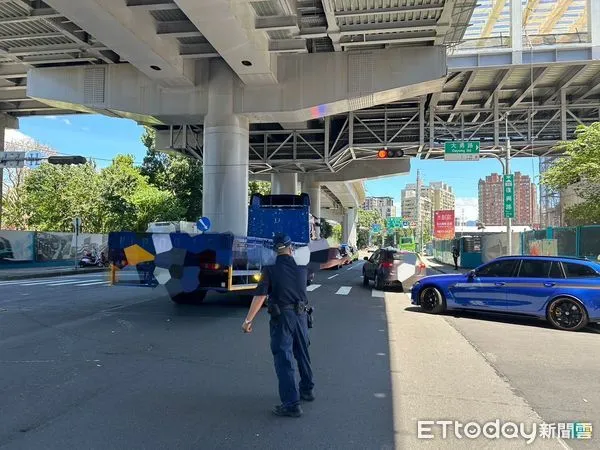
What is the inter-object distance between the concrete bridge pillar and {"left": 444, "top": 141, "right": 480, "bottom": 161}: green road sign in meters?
10.3

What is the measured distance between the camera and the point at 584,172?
18641 mm

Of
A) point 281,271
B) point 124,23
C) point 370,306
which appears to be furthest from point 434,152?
point 281,271

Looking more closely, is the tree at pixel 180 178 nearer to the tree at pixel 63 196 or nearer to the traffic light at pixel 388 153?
the tree at pixel 63 196

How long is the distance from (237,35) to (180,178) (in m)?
32.1

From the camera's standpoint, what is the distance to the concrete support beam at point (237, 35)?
13031 mm

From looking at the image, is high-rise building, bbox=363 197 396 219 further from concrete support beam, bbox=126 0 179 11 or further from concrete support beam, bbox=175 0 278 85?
concrete support beam, bbox=126 0 179 11

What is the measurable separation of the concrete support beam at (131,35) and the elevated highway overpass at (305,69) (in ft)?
0.20

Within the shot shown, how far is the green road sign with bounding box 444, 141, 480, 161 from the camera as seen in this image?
23.9 metres

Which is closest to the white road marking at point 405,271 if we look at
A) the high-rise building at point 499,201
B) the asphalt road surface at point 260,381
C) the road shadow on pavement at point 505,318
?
the road shadow on pavement at point 505,318

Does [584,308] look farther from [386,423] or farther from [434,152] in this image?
[434,152]

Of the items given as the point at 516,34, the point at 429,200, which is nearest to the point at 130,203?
the point at 516,34

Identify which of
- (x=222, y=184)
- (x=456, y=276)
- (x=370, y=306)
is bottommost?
(x=370, y=306)

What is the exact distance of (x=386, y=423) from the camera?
4.73m

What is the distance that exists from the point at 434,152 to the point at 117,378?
27.7m
